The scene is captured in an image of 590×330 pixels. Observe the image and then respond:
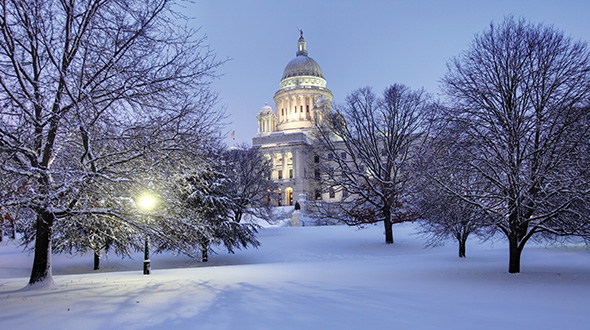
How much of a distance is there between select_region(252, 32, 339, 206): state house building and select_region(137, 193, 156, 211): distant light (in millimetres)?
58471

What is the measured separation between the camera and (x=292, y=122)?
87.4 metres

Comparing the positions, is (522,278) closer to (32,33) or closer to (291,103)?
(32,33)

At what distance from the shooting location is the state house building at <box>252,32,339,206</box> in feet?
235

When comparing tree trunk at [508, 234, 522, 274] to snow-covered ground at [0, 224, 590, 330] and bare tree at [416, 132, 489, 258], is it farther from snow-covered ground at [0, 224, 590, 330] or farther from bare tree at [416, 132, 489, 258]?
bare tree at [416, 132, 489, 258]

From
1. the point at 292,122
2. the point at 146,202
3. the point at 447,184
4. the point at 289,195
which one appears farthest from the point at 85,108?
the point at 292,122

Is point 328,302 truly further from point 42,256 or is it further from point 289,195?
point 289,195

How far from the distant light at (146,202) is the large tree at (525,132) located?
7140mm

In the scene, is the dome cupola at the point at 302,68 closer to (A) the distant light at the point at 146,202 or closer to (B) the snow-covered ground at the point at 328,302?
(B) the snow-covered ground at the point at 328,302

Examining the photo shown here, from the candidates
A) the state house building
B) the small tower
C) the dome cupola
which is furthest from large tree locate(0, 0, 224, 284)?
the dome cupola

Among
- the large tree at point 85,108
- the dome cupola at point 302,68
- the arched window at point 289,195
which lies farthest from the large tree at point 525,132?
the dome cupola at point 302,68

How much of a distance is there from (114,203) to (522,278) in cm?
972

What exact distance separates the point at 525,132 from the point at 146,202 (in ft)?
29.4

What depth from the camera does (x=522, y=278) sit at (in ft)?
32.0

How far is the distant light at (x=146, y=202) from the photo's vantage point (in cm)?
947
